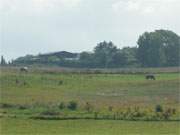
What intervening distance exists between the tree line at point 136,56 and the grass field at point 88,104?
47.5 metres

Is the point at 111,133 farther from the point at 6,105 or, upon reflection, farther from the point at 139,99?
the point at 139,99

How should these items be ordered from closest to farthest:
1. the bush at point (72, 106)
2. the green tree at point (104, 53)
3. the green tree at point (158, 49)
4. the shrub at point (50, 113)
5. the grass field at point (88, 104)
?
the grass field at point (88, 104) → the shrub at point (50, 113) → the bush at point (72, 106) → the green tree at point (104, 53) → the green tree at point (158, 49)

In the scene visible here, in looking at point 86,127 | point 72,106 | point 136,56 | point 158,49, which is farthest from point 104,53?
point 86,127

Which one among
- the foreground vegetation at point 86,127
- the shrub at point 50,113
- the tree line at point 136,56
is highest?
the tree line at point 136,56

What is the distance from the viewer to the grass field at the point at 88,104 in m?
29.5

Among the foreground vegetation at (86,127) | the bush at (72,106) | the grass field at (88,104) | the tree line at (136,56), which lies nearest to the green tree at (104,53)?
the tree line at (136,56)

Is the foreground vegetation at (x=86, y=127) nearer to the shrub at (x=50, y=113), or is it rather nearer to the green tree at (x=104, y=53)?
the shrub at (x=50, y=113)

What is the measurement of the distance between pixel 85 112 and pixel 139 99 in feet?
35.8

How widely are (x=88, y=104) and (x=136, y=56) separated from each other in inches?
3178

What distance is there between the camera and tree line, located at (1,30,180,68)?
116 meters

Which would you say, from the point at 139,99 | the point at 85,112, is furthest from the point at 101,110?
the point at 139,99

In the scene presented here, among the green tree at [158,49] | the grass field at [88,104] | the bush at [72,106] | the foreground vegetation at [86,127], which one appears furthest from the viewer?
the green tree at [158,49]

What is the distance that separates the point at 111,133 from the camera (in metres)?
26.1

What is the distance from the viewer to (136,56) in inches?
4788
